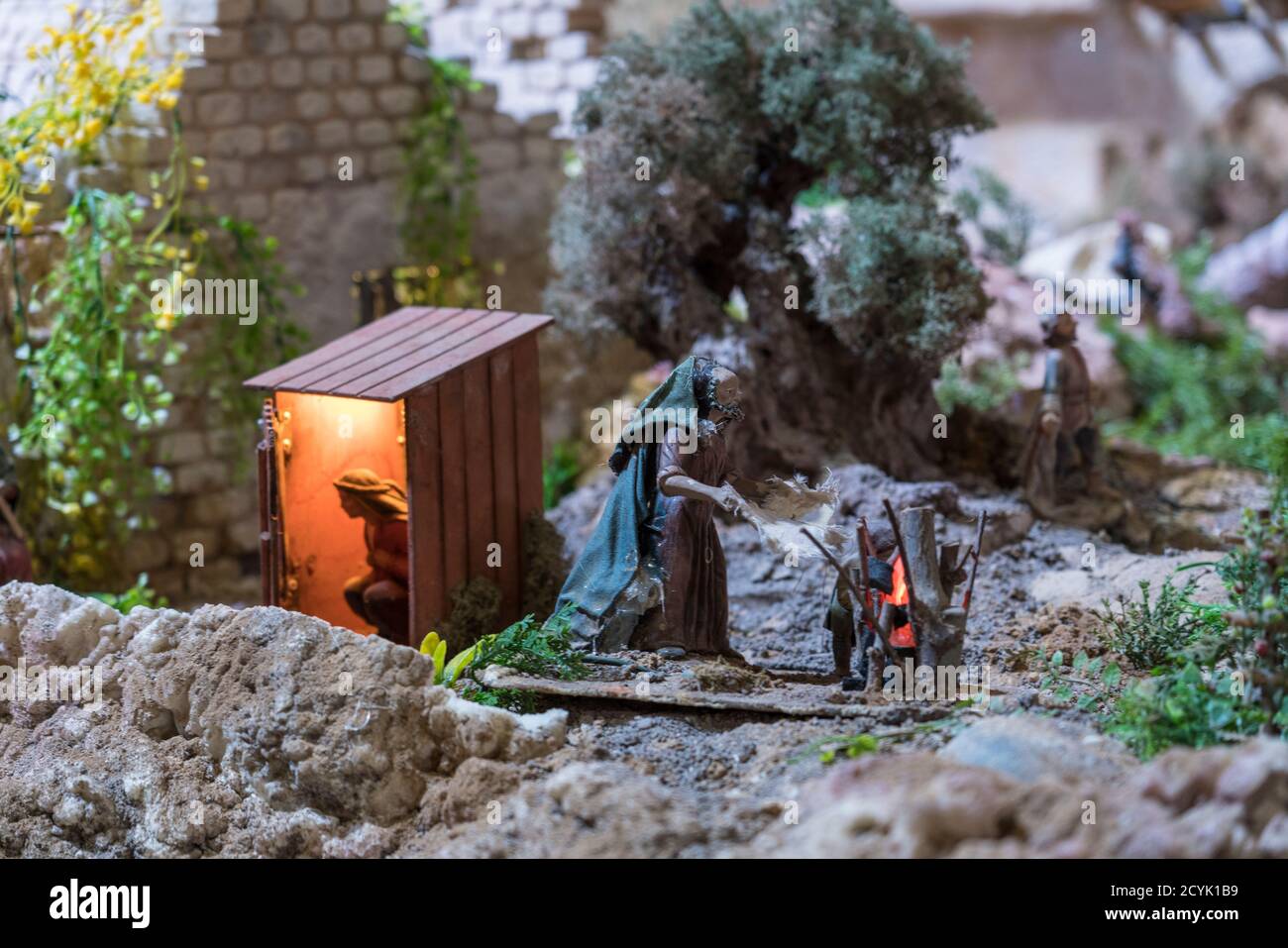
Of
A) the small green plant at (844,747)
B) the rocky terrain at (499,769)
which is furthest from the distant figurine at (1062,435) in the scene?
the small green plant at (844,747)

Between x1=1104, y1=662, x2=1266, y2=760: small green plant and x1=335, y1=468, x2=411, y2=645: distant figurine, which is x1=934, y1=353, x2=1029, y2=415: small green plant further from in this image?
x1=1104, y1=662, x2=1266, y2=760: small green plant

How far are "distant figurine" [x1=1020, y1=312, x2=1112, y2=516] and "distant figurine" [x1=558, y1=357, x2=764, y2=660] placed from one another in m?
3.46

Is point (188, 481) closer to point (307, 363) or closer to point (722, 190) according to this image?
point (307, 363)

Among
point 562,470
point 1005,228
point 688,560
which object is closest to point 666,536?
point 688,560

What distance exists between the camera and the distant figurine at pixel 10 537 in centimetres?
925

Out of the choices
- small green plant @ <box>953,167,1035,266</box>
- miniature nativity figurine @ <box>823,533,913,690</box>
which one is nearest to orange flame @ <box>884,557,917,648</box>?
miniature nativity figurine @ <box>823,533,913,690</box>

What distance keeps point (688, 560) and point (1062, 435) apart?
3993 mm

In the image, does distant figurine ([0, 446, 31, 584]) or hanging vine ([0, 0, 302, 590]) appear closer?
distant figurine ([0, 446, 31, 584])

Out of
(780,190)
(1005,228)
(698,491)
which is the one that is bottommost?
(698,491)

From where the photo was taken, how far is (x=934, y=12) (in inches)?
844

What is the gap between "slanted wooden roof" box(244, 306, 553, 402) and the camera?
336 inches

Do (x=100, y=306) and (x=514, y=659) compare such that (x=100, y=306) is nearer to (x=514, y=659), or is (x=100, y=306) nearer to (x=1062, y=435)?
(x=514, y=659)

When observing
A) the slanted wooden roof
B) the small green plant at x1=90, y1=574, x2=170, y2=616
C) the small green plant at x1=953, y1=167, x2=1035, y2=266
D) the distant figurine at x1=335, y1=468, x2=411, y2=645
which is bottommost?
the small green plant at x1=90, y1=574, x2=170, y2=616

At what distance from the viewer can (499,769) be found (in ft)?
22.3
